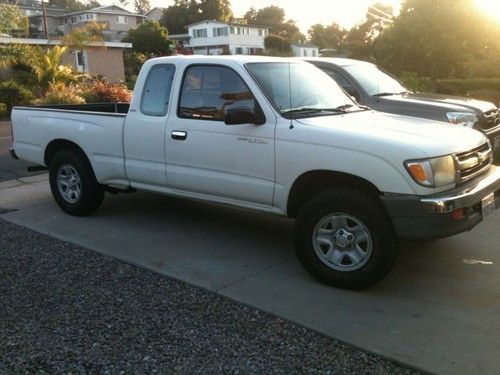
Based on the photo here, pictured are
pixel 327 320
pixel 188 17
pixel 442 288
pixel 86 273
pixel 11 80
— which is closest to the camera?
pixel 327 320

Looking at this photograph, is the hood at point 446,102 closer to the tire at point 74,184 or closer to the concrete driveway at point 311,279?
the concrete driveway at point 311,279

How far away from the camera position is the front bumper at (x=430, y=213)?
155 inches

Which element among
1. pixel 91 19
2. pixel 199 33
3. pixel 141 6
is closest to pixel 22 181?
pixel 199 33

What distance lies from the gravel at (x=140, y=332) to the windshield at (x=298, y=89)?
5.95 feet

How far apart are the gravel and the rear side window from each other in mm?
1657

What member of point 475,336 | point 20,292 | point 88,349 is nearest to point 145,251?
→ point 20,292

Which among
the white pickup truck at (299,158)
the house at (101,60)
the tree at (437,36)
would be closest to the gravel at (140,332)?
the white pickup truck at (299,158)

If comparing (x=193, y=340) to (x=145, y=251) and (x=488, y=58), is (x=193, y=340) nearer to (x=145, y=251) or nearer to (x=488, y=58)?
(x=145, y=251)

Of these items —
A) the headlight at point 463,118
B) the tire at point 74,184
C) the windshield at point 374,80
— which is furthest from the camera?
the windshield at point 374,80

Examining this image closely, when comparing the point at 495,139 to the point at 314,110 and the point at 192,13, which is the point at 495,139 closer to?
the point at 314,110

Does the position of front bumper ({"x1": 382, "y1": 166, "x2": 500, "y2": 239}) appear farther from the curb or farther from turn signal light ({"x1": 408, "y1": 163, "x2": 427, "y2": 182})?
the curb

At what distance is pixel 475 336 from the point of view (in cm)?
362

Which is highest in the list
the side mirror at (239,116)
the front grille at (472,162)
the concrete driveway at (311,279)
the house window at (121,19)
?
the house window at (121,19)

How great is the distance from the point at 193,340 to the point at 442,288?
2070 millimetres
